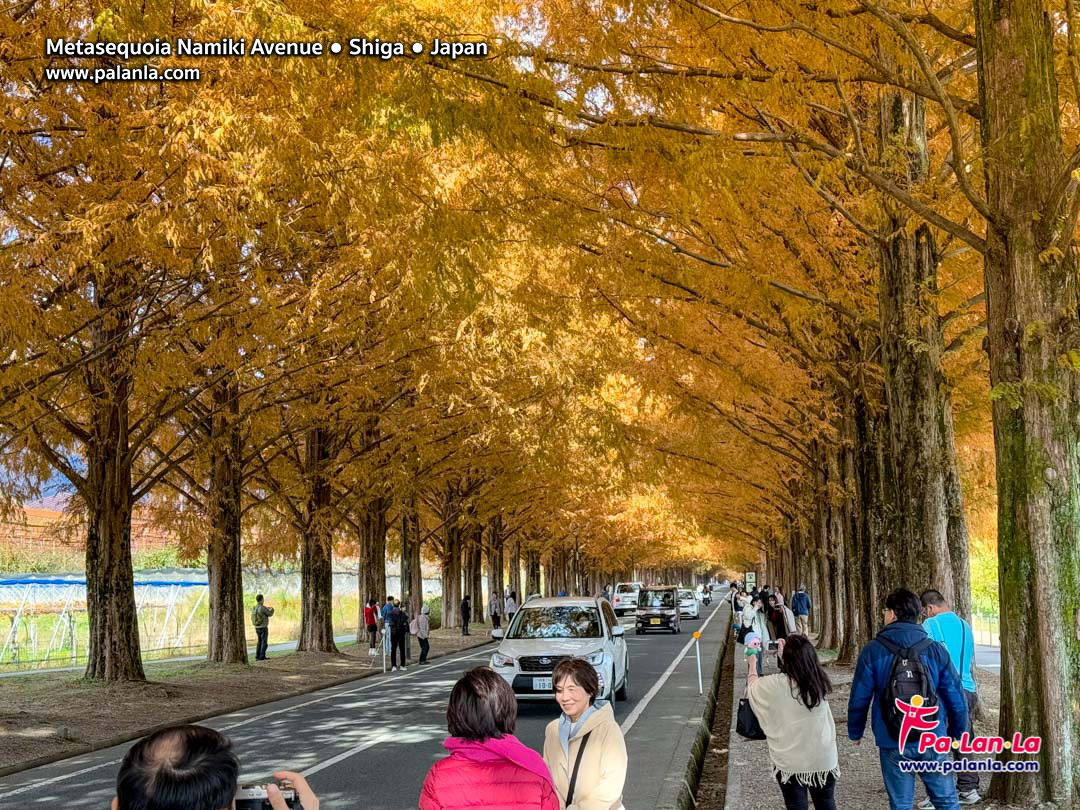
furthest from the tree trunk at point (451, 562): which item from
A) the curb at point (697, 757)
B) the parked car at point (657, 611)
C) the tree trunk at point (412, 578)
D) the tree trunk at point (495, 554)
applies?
the curb at point (697, 757)

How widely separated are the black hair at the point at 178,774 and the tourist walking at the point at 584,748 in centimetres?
179

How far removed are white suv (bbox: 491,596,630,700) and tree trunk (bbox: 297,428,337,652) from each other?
12.3 metres

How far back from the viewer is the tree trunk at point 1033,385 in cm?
720

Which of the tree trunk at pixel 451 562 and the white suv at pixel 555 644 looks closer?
the white suv at pixel 555 644

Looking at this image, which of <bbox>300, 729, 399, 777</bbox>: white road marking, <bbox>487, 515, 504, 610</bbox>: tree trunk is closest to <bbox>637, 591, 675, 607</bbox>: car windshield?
<bbox>487, 515, 504, 610</bbox>: tree trunk

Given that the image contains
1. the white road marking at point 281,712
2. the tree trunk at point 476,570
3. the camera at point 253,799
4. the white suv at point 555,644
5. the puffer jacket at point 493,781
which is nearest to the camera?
the camera at point 253,799

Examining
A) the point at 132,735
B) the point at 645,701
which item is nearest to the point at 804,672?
the point at 132,735

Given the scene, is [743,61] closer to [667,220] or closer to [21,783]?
[667,220]

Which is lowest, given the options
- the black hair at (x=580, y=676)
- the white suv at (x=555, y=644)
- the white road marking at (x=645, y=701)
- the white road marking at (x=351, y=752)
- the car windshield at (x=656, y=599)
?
the car windshield at (x=656, y=599)

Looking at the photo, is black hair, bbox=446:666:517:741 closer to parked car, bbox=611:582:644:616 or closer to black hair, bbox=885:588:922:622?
black hair, bbox=885:588:922:622

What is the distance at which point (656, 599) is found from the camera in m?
43.2

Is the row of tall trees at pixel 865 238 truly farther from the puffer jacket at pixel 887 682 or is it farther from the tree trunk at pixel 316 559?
the tree trunk at pixel 316 559

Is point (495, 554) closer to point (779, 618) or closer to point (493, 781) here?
point (779, 618)

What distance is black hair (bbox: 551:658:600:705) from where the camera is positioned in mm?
4250
